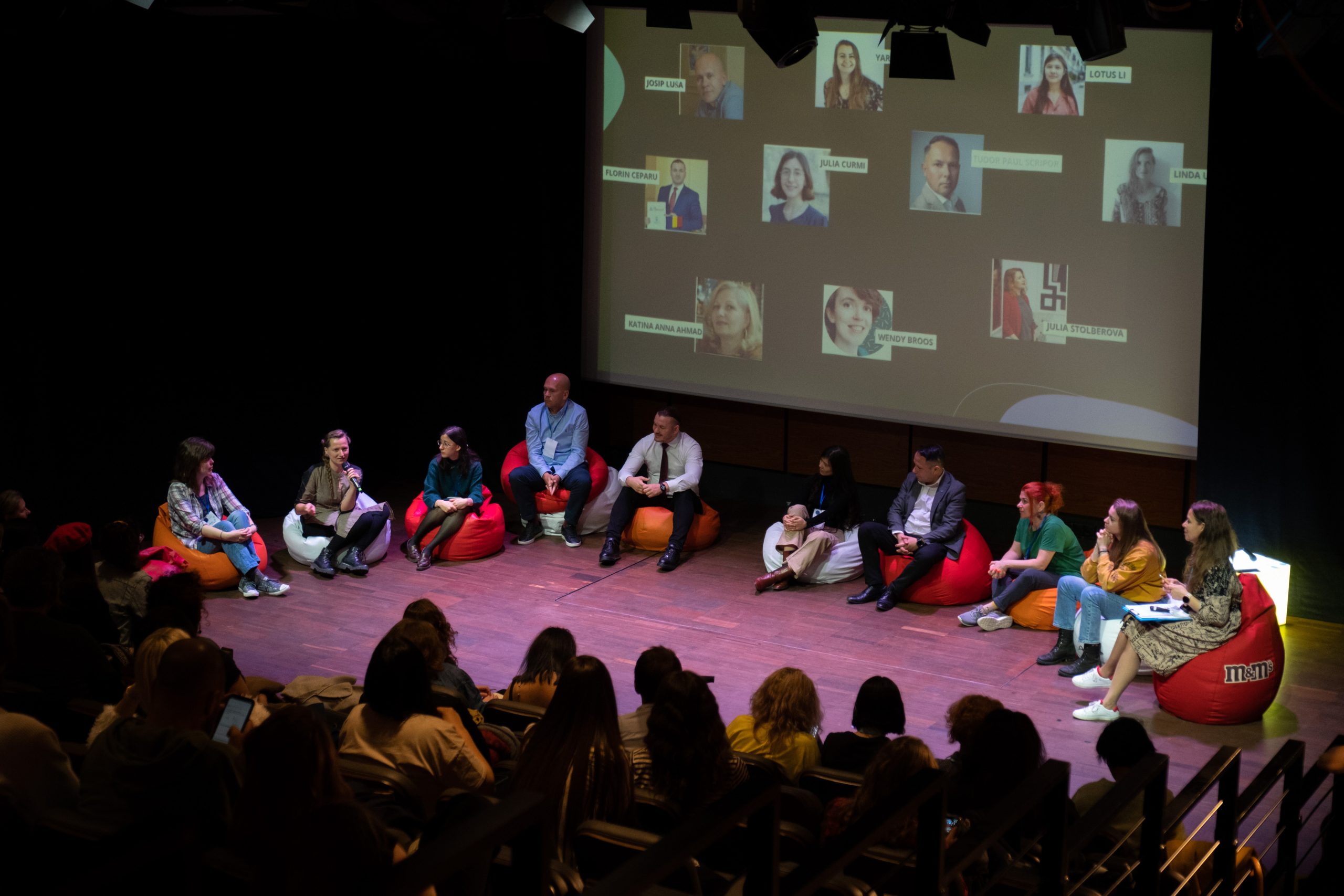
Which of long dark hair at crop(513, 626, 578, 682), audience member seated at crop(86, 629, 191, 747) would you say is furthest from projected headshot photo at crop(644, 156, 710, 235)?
audience member seated at crop(86, 629, 191, 747)

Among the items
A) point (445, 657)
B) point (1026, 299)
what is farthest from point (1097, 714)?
point (445, 657)

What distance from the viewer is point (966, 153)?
26.1 feet

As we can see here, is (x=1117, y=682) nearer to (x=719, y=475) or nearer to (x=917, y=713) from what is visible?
(x=917, y=713)

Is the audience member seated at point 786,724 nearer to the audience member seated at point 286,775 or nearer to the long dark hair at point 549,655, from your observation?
the long dark hair at point 549,655

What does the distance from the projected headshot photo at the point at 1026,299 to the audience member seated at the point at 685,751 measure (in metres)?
4.93

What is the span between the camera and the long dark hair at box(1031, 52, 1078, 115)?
24.9 ft

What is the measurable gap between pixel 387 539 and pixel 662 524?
1635 millimetres

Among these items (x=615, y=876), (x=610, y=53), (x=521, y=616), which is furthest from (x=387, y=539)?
(x=615, y=876)

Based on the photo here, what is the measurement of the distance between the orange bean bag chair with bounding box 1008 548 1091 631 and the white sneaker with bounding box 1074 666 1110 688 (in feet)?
2.13

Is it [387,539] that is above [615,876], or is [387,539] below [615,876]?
below

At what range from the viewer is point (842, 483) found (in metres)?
7.87

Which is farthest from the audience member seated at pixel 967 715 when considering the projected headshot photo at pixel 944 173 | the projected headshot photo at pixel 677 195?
the projected headshot photo at pixel 677 195

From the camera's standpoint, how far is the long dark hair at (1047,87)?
24.9ft

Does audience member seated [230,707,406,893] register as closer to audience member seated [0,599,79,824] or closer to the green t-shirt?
audience member seated [0,599,79,824]
